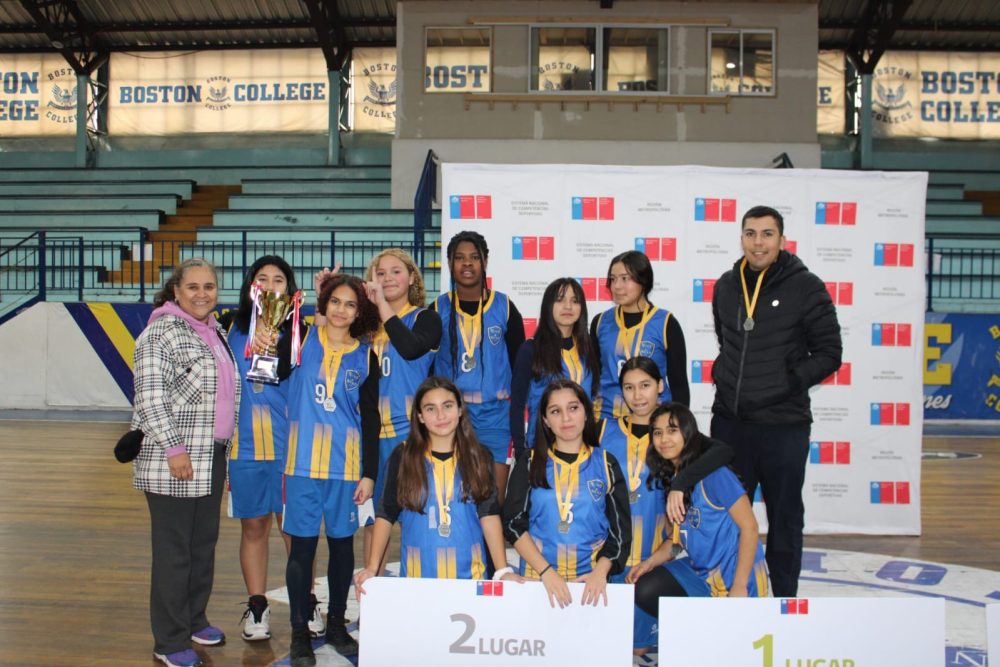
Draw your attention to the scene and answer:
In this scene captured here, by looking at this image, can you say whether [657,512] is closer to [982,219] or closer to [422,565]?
[422,565]

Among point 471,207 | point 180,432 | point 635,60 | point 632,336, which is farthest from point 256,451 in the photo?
point 635,60

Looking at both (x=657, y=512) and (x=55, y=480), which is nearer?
(x=657, y=512)

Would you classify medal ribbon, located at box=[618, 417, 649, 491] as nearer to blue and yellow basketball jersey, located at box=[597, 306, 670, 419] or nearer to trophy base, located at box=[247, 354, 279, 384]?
blue and yellow basketball jersey, located at box=[597, 306, 670, 419]

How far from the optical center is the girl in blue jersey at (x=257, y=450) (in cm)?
388

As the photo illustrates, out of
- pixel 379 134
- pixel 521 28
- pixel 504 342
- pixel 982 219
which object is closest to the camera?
pixel 504 342

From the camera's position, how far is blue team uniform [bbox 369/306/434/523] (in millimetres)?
3881

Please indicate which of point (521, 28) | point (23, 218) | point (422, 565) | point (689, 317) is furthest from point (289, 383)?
point (23, 218)

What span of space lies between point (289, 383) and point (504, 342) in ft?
3.18

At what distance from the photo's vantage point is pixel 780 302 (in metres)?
3.90

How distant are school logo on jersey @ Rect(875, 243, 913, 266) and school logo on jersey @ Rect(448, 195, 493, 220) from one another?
2453mm

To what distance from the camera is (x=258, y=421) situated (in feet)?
12.8

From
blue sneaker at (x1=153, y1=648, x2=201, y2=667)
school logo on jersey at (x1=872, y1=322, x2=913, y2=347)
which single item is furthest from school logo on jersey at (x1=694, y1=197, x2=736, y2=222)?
blue sneaker at (x1=153, y1=648, x2=201, y2=667)

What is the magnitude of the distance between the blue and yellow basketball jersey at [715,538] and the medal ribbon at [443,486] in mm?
881

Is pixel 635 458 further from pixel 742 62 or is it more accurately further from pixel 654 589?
pixel 742 62
